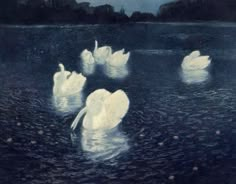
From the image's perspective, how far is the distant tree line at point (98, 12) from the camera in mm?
6375

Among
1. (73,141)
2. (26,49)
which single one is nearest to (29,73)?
(26,49)

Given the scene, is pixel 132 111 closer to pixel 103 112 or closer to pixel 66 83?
pixel 103 112

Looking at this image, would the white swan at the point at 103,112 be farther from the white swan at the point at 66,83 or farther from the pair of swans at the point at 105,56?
the pair of swans at the point at 105,56

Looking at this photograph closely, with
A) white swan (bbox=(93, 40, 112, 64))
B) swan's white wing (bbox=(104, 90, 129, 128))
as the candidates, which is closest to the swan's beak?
swan's white wing (bbox=(104, 90, 129, 128))

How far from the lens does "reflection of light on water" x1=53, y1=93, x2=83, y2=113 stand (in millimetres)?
5241

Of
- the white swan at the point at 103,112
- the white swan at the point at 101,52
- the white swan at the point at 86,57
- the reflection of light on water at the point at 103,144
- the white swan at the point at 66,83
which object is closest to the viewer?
the reflection of light on water at the point at 103,144

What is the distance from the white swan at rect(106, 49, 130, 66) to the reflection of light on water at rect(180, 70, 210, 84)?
2.62 feet

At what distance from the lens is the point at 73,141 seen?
4.35 m

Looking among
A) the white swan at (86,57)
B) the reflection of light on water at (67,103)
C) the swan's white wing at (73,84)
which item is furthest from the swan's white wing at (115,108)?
the white swan at (86,57)

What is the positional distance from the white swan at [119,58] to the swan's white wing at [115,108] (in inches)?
66.9

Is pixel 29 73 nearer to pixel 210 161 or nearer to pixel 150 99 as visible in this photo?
pixel 150 99

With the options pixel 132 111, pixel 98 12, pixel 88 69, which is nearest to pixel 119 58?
pixel 88 69

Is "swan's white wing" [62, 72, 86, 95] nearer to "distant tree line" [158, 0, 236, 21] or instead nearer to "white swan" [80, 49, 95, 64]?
"white swan" [80, 49, 95, 64]

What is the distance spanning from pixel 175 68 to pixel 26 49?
6.83 feet
